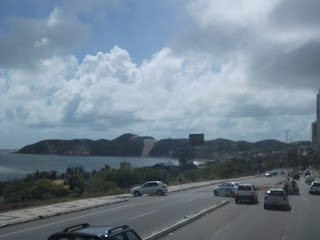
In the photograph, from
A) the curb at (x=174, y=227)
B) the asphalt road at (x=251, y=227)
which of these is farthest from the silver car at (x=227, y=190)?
the curb at (x=174, y=227)

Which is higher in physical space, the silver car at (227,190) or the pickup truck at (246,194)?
the pickup truck at (246,194)

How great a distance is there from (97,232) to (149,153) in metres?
174

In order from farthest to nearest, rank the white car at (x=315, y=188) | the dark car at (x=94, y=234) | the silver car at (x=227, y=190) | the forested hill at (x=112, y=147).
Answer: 1. the forested hill at (x=112, y=147)
2. the white car at (x=315, y=188)
3. the silver car at (x=227, y=190)
4. the dark car at (x=94, y=234)

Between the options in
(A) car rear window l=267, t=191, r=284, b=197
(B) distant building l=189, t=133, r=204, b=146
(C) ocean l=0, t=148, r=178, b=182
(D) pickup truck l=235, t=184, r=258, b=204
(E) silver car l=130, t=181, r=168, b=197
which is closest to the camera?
(A) car rear window l=267, t=191, r=284, b=197

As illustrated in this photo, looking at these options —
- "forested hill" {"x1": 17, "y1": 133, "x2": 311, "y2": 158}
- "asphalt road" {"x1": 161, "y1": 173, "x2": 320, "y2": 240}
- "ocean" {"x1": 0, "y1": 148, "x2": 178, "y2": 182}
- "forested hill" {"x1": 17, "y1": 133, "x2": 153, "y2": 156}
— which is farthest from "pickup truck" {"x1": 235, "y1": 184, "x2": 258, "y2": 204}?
"forested hill" {"x1": 17, "y1": 133, "x2": 153, "y2": 156}

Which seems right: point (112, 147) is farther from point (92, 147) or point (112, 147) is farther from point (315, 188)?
point (315, 188)

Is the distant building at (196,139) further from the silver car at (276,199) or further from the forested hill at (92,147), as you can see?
the forested hill at (92,147)

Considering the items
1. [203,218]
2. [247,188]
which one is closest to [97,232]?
[203,218]

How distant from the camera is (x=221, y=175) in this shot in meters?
92.1

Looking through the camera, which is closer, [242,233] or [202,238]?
[202,238]

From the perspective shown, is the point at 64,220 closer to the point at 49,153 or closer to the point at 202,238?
the point at 202,238

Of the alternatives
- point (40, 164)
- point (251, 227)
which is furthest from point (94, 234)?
point (40, 164)

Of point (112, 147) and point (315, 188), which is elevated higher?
point (112, 147)

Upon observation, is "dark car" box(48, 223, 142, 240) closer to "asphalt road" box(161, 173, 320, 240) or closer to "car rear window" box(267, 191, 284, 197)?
"asphalt road" box(161, 173, 320, 240)
